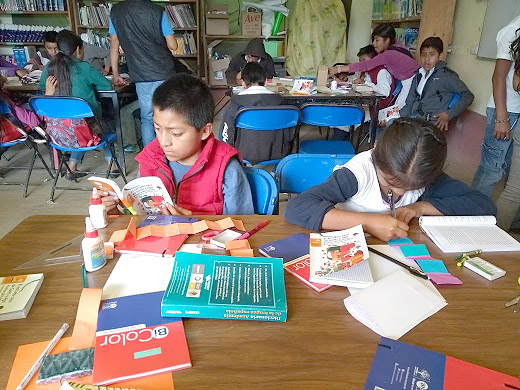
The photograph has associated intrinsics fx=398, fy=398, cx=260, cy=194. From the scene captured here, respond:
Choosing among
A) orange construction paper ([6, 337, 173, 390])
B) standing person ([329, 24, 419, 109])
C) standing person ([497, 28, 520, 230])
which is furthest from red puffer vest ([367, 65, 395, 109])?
orange construction paper ([6, 337, 173, 390])

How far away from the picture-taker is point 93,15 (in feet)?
17.7

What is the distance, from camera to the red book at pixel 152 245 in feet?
3.16

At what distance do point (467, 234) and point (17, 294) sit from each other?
1121 millimetres

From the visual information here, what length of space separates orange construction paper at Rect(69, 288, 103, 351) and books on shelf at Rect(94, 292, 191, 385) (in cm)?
1

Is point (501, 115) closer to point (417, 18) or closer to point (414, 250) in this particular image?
point (414, 250)

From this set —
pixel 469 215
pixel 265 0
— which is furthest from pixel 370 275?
pixel 265 0

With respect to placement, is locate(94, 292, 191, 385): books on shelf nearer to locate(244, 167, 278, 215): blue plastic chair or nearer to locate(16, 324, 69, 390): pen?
locate(16, 324, 69, 390): pen

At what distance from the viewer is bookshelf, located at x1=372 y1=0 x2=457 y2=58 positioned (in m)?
3.66

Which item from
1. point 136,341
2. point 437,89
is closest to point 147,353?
point 136,341

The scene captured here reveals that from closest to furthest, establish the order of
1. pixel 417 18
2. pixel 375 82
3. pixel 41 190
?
1. pixel 41 190
2. pixel 375 82
3. pixel 417 18

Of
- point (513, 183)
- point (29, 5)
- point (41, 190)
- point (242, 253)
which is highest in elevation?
point (29, 5)

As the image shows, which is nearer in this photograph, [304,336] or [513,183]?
[304,336]

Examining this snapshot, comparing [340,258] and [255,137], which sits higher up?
[340,258]

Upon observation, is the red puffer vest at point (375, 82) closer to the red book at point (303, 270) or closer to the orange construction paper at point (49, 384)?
A: the red book at point (303, 270)
